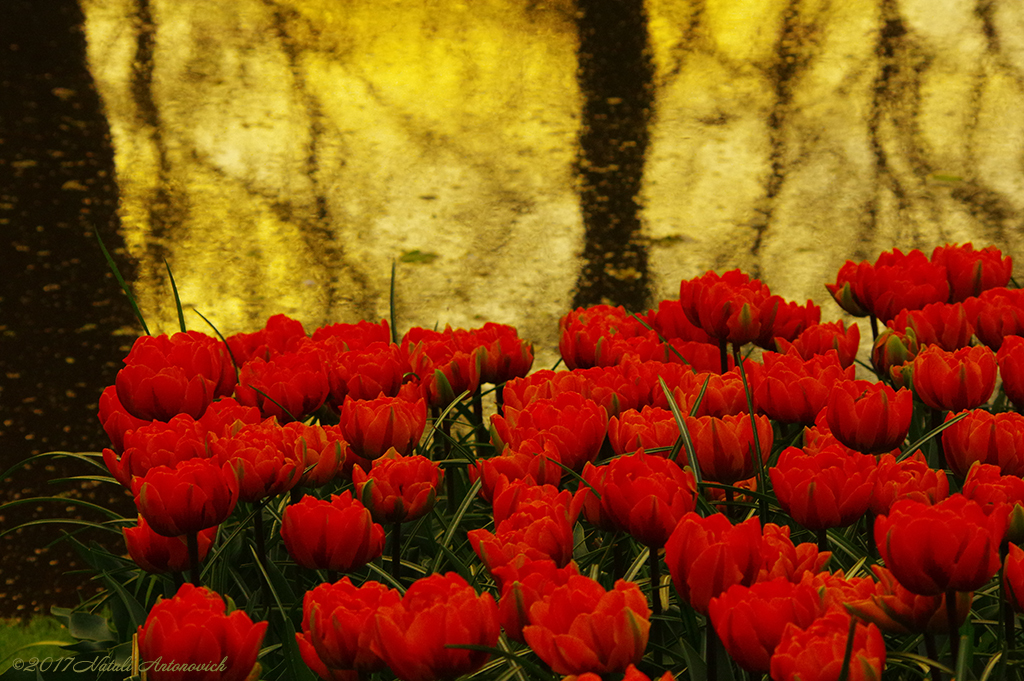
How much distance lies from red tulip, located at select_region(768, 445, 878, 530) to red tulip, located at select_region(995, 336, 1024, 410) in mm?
381

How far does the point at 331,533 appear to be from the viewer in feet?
3.30

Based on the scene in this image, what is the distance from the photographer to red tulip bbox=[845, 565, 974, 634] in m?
0.80

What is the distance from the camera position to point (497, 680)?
0.93 meters

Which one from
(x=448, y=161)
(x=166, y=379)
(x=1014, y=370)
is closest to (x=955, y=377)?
(x=1014, y=370)

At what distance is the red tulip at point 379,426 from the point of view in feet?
3.95

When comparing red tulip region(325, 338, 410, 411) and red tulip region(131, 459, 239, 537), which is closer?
red tulip region(131, 459, 239, 537)

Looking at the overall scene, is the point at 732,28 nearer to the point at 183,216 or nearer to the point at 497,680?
the point at 183,216

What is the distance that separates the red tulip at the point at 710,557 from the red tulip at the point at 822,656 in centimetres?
10

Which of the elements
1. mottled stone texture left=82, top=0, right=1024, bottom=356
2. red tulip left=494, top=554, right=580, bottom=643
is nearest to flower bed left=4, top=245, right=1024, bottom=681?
red tulip left=494, top=554, right=580, bottom=643

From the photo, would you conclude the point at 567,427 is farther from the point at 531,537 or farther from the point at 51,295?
the point at 51,295

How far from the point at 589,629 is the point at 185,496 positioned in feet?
1.55

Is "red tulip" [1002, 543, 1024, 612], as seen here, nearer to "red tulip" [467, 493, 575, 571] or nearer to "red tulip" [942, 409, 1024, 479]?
"red tulip" [942, 409, 1024, 479]

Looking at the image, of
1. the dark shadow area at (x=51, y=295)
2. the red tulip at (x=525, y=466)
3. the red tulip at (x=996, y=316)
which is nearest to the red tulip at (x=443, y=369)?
the red tulip at (x=525, y=466)

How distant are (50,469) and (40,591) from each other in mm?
581
